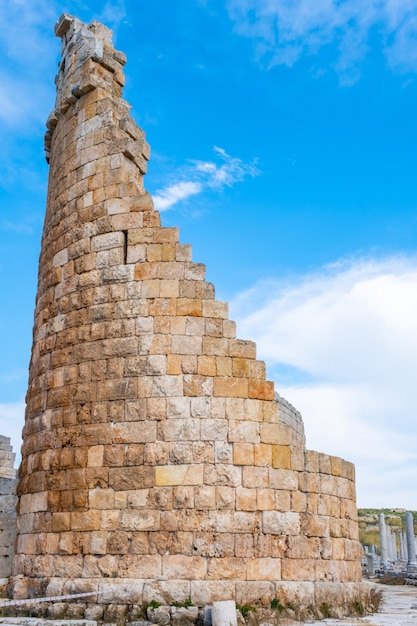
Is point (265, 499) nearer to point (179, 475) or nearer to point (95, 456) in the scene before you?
point (179, 475)

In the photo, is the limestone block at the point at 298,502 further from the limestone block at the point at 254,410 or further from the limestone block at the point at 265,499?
the limestone block at the point at 254,410

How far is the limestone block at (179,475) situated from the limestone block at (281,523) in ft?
2.65

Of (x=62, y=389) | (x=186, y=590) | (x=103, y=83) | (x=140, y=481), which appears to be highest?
(x=103, y=83)

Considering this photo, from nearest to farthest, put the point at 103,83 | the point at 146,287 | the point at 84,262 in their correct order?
the point at 146,287
the point at 84,262
the point at 103,83

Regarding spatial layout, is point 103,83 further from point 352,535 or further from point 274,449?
point 352,535

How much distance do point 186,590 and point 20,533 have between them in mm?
2466

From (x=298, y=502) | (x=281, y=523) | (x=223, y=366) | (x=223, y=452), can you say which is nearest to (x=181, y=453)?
(x=223, y=452)

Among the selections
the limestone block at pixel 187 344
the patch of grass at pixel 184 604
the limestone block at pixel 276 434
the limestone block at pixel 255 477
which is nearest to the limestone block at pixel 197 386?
the limestone block at pixel 187 344

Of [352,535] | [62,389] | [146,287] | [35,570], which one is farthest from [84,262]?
[352,535]

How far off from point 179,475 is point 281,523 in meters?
1.20

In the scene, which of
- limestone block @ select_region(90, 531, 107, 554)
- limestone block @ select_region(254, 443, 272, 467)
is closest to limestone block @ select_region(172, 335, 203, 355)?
limestone block @ select_region(254, 443, 272, 467)

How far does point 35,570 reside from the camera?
7324 mm

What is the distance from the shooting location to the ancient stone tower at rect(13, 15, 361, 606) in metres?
6.79

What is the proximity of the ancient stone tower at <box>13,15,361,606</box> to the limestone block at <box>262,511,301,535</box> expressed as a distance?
2 centimetres
